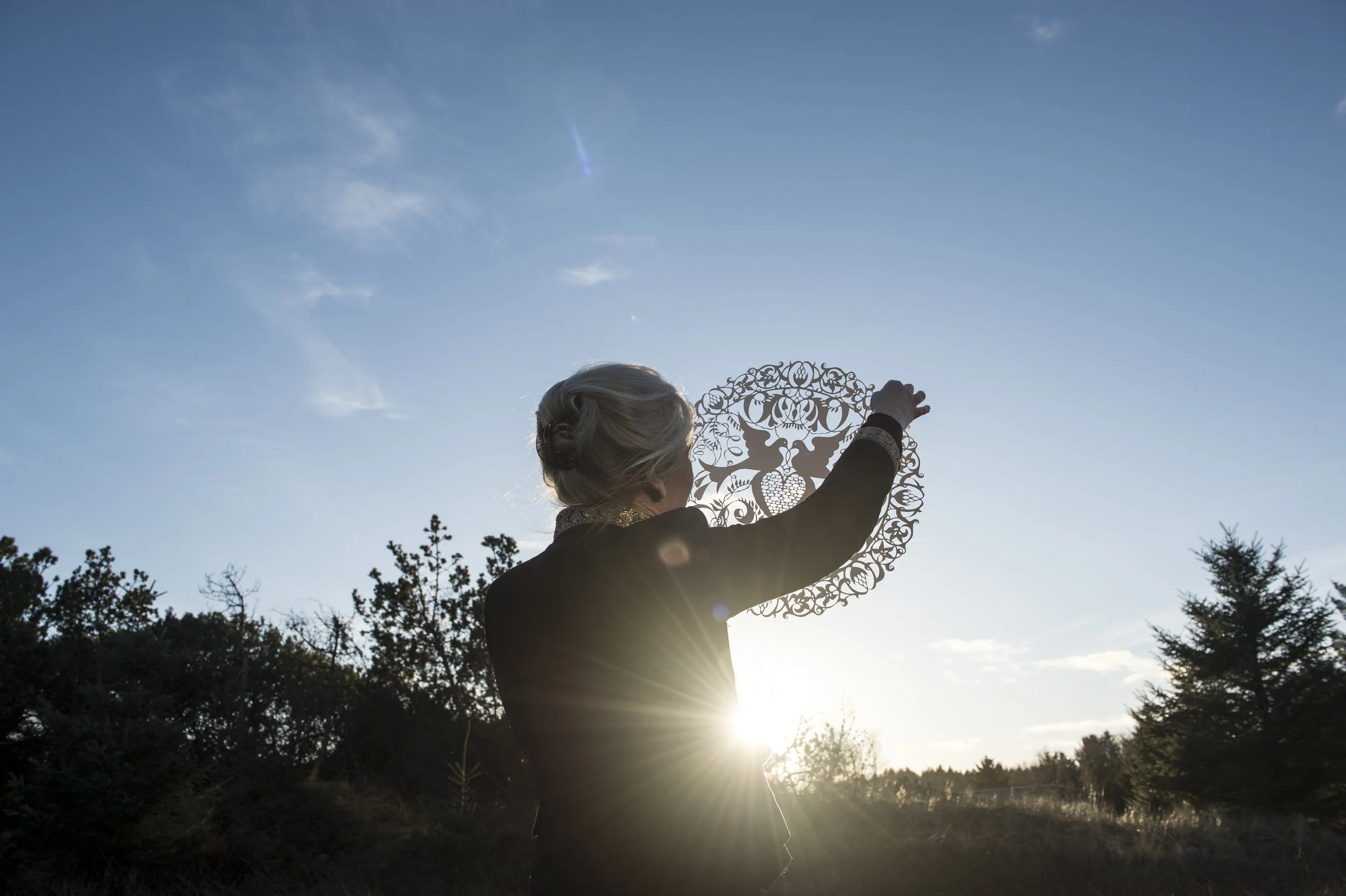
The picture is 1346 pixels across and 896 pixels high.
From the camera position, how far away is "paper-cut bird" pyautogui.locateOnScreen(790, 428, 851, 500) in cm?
323

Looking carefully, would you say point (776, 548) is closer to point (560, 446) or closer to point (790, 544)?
point (790, 544)

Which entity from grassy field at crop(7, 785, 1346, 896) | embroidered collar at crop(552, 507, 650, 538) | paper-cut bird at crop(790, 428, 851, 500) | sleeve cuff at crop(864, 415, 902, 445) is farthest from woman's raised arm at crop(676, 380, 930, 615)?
grassy field at crop(7, 785, 1346, 896)

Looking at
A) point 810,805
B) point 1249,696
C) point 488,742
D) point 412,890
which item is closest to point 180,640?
point 488,742

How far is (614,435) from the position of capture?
1583mm

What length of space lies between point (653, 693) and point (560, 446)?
525mm

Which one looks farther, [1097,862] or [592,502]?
[1097,862]

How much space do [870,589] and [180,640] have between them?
67.9ft

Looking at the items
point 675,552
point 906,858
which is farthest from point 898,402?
point 906,858

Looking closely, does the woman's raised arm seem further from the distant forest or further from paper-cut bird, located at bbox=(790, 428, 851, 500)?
the distant forest

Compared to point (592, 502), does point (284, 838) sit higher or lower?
lower

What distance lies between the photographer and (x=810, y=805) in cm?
1072

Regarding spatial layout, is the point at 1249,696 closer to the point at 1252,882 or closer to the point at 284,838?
the point at 1252,882

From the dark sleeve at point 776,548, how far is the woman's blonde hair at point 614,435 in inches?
7.2

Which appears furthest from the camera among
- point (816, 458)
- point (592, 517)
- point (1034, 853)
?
point (1034, 853)
